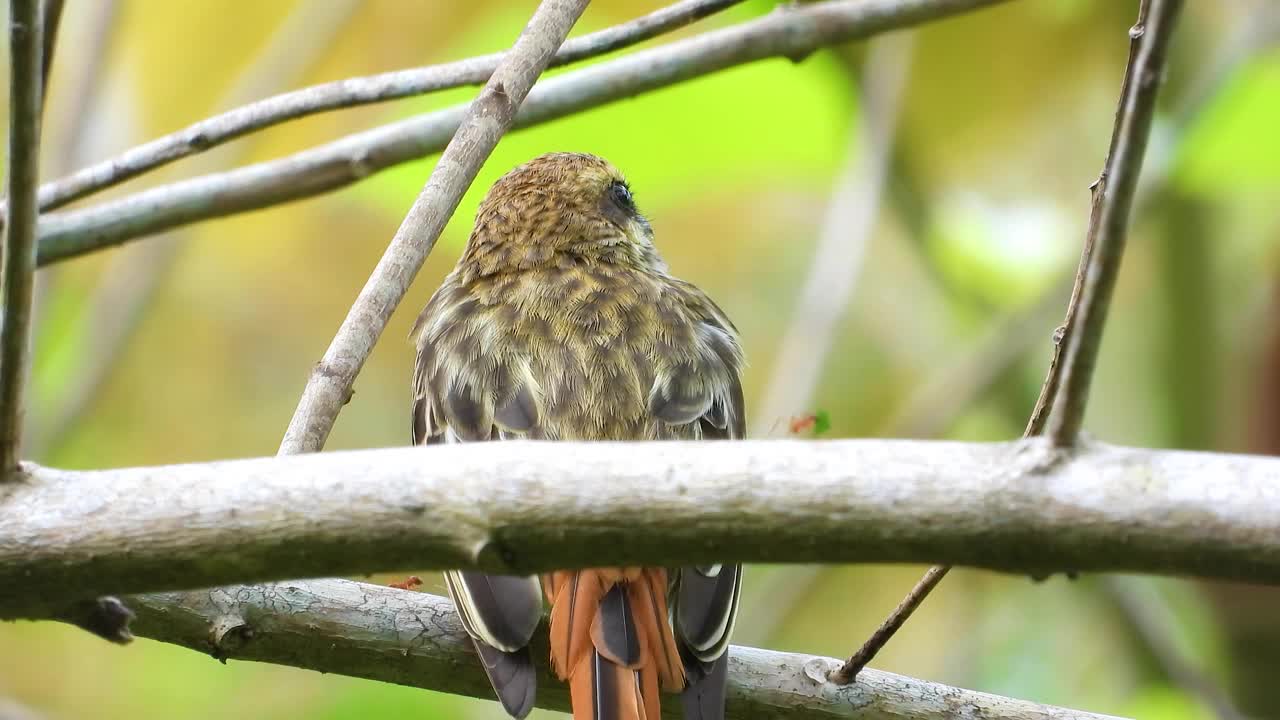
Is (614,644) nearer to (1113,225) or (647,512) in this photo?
(647,512)

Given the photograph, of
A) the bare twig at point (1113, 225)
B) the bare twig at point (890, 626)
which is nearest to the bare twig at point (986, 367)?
the bare twig at point (890, 626)

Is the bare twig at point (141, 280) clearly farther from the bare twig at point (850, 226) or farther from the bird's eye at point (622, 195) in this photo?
the bare twig at point (850, 226)

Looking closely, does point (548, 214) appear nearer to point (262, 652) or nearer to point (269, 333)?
point (262, 652)

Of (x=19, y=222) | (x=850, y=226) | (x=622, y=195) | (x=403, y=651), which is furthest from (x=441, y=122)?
(x=850, y=226)

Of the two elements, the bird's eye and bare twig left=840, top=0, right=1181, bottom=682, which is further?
the bird's eye

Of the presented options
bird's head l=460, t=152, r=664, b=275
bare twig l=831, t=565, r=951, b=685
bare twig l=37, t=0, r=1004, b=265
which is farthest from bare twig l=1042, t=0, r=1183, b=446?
bird's head l=460, t=152, r=664, b=275

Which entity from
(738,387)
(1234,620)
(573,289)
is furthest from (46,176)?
(1234,620)

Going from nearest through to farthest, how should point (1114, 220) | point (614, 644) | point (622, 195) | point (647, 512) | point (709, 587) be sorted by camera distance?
1. point (1114, 220)
2. point (647, 512)
3. point (614, 644)
4. point (709, 587)
5. point (622, 195)

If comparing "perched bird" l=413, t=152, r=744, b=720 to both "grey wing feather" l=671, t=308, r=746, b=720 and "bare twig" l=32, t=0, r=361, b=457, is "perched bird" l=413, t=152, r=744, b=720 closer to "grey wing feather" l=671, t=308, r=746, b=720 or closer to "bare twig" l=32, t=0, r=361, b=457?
"grey wing feather" l=671, t=308, r=746, b=720
